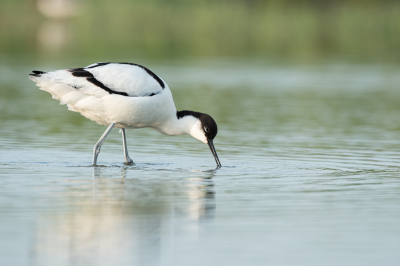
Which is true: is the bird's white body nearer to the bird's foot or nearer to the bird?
the bird

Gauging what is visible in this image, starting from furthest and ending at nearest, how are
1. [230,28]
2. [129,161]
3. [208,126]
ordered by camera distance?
[230,28] → [208,126] → [129,161]

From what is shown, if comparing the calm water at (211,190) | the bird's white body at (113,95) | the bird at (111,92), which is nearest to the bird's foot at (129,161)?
the bird at (111,92)

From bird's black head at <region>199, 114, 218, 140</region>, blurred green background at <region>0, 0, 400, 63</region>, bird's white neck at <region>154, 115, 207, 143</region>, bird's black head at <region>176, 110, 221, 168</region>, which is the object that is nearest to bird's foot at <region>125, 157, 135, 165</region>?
bird's white neck at <region>154, 115, 207, 143</region>

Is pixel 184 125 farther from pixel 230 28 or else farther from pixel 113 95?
pixel 230 28

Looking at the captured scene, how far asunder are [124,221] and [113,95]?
3789mm

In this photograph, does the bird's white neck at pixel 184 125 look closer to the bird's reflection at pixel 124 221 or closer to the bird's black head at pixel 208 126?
the bird's black head at pixel 208 126

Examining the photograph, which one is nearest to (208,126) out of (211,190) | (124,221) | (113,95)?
(113,95)

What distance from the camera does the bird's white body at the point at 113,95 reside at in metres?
10.7

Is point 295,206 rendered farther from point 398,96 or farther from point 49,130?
point 398,96

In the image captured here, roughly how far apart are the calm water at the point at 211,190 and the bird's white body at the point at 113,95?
26.2 inches

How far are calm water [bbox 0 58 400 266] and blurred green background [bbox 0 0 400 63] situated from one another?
17977 millimetres

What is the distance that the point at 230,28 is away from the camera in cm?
4238

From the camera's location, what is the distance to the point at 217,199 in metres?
8.43

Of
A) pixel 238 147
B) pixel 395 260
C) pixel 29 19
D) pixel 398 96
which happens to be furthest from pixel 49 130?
pixel 29 19
